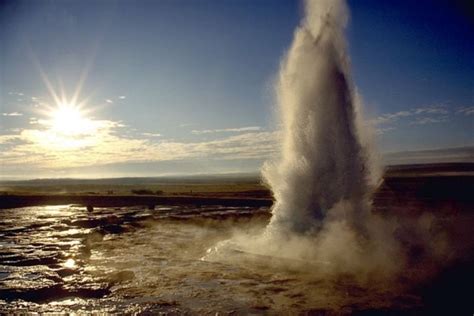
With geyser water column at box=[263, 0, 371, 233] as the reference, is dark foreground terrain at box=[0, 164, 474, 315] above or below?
below

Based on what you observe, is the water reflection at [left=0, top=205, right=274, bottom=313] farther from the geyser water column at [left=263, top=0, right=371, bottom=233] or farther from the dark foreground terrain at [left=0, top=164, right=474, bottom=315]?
the geyser water column at [left=263, top=0, right=371, bottom=233]

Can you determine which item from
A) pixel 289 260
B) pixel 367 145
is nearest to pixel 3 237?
pixel 289 260

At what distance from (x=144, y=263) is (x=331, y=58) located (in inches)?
420

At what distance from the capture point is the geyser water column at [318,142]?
13898 millimetres

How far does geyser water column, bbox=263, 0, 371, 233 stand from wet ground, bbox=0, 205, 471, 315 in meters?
3.47

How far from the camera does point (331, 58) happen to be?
1562cm

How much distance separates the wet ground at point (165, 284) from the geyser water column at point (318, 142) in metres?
3.47

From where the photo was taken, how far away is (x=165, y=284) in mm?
9195

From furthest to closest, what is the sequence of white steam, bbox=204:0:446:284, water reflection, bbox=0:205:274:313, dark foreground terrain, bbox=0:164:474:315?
white steam, bbox=204:0:446:284
water reflection, bbox=0:205:274:313
dark foreground terrain, bbox=0:164:474:315

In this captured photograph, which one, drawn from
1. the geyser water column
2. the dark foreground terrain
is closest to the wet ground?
the dark foreground terrain

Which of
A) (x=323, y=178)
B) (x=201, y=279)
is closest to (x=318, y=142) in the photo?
(x=323, y=178)

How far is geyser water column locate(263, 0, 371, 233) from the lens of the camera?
13898 mm

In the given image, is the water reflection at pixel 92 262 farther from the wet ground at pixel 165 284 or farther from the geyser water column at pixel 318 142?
the geyser water column at pixel 318 142

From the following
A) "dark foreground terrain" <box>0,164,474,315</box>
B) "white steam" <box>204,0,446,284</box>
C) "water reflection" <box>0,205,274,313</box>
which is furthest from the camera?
"white steam" <box>204,0,446,284</box>
